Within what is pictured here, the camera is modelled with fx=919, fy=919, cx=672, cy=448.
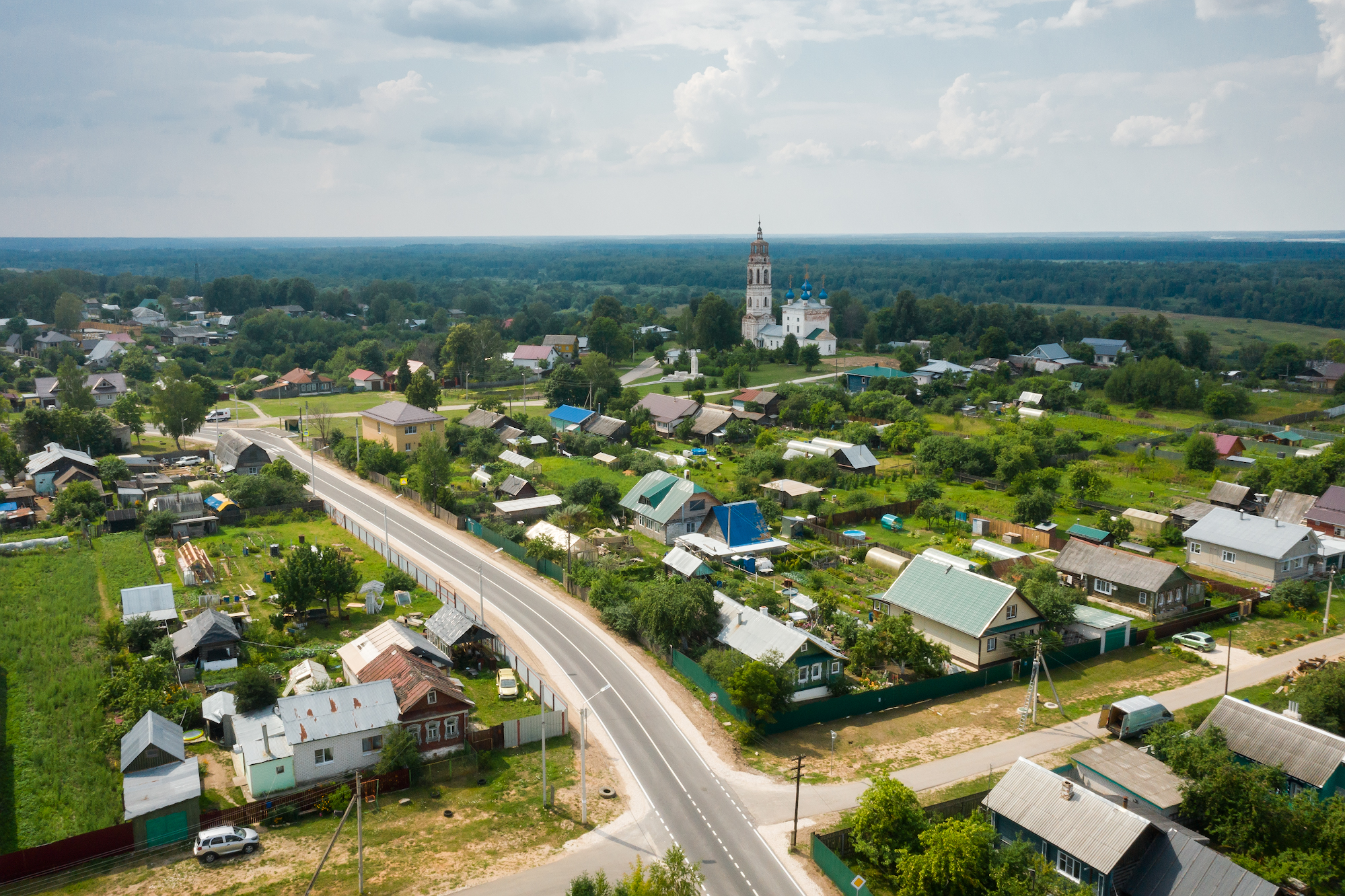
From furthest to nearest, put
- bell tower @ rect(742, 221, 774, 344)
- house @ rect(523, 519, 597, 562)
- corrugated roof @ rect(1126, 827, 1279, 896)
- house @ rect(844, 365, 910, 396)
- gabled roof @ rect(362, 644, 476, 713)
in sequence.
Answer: bell tower @ rect(742, 221, 774, 344), house @ rect(844, 365, 910, 396), house @ rect(523, 519, 597, 562), gabled roof @ rect(362, 644, 476, 713), corrugated roof @ rect(1126, 827, 1279, 896)

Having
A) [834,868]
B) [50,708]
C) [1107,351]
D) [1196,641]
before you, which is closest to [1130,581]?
[1196,641]

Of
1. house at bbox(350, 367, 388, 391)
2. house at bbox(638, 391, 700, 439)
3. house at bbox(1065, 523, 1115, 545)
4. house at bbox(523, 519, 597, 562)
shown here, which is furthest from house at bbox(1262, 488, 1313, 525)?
house at bbox(350, 367, 388, 391)

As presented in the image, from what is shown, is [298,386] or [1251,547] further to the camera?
[298,386]

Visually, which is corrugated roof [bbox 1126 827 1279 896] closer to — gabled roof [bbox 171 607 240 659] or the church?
gabled roof [bbox 171 607 240 659]

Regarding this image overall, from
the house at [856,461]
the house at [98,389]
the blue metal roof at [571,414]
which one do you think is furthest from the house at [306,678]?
the house at [98,389]

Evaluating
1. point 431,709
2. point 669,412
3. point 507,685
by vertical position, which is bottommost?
point 507,685

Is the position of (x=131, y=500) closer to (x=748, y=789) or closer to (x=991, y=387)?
(x=748, y=789)

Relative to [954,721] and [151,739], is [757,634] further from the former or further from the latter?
[151,739]

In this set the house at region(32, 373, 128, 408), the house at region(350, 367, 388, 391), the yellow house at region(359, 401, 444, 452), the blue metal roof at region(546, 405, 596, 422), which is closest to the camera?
the yellow house at region(359, 401, 444, 452)
